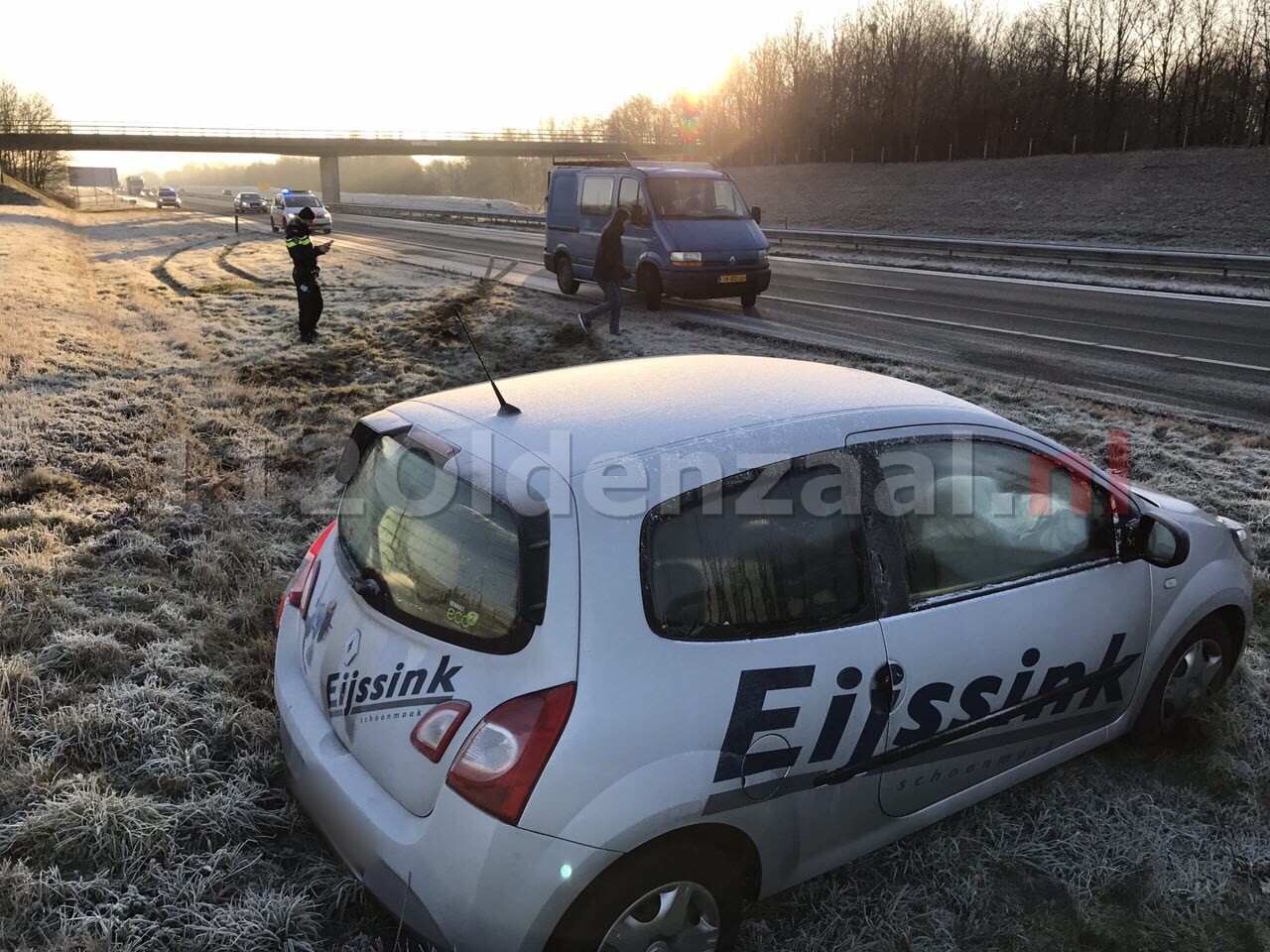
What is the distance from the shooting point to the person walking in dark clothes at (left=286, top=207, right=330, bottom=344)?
12.2 metres

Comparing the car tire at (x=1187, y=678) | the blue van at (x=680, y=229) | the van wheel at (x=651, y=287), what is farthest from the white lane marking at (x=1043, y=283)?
the car tire at (x=1187, y=678)

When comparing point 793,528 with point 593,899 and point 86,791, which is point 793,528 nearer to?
point 593,899

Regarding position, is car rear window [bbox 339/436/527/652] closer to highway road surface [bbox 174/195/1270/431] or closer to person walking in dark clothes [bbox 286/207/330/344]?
highway road surface [bbox 174/195/1270/431]

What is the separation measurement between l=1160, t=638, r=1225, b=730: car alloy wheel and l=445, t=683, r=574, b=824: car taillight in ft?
8.87

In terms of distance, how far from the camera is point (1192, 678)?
3682 mm

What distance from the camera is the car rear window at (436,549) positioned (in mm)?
2285

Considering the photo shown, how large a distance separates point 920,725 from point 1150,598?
1238mm

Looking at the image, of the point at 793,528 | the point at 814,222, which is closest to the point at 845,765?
the point at 793,528

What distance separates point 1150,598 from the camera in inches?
130

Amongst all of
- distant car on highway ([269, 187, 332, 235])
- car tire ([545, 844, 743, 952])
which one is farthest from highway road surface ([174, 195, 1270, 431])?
distant car on highway ([269, 187, 332, 235])

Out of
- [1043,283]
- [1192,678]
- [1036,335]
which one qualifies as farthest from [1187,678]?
[1043,283]

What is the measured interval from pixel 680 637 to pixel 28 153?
94628 millimetres

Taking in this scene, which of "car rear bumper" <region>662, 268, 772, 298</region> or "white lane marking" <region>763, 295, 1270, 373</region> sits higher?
"car rear bumper" <region>662, 268, 772, 298</region>

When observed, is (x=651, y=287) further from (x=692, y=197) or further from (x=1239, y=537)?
(x=1239, y=537)
